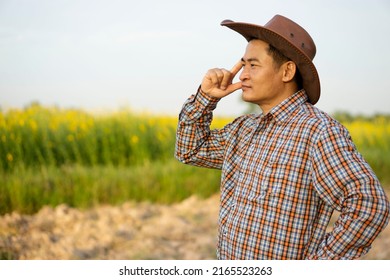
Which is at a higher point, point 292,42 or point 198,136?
point 292,42

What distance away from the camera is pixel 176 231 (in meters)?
4.17

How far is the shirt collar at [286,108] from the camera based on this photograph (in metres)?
1.79

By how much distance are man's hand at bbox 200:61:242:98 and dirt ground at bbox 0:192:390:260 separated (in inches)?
75.8

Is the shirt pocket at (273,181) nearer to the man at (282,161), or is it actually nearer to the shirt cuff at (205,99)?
the man at (282,161)

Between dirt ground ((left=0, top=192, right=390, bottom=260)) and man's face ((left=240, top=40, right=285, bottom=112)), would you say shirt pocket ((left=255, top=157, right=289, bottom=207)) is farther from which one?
dirt ground ((left=0, top=192, right=390, bottom=260))

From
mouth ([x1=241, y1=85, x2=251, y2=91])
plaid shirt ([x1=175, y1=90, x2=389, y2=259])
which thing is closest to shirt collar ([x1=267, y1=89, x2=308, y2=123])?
plaid shirt ([x1=175, y1=90, x2=389, y2=259])

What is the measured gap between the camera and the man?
5.19ft

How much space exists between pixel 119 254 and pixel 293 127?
230 centimetres

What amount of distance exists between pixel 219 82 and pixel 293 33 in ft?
1.00

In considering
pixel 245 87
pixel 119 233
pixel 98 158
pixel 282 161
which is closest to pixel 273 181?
pixel 282 161

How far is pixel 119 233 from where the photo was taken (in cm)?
412

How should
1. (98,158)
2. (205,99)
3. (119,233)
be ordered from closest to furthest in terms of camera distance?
1. (205,99)
2. (119,233)
3. (98,158)

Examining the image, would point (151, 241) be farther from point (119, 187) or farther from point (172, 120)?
point (172, 120)

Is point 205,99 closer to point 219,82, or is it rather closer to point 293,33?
point 219,82
